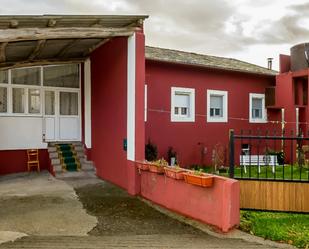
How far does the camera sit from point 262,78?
56.1 ft

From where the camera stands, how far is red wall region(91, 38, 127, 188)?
1024cm

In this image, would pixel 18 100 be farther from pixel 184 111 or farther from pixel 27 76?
pixel 184 111

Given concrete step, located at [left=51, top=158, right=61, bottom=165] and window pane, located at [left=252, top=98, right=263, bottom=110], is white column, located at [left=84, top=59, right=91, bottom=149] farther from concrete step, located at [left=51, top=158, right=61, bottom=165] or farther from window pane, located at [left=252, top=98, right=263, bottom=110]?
window pane, located at [left=252, top=98, right=263, bottom=110]

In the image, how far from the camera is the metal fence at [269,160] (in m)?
7.12

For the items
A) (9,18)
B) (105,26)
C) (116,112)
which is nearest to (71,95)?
(116,112)

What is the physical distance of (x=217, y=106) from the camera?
15.6 m

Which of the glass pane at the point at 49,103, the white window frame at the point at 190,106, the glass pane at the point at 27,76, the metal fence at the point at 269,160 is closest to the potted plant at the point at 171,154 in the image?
the white window frame at the point at 190,106

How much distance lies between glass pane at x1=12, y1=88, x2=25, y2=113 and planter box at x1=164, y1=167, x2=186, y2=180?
23.5 feet

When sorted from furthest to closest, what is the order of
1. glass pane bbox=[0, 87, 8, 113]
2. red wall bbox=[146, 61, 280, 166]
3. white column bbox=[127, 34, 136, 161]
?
red wall bbox=[146, 61, 280, 166] < glass pane bbox=[0, 87, 8, 113] < white column bbox=[127, 34, 136, 161]

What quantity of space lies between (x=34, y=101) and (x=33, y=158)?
2.08 meters

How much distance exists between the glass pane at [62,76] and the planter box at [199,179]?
8035mm

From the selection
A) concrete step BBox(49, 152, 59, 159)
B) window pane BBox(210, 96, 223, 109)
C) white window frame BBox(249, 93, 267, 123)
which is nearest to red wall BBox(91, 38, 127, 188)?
concrete step BBox(49, 152, 59, 159)

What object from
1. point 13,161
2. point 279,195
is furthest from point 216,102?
point 279,195

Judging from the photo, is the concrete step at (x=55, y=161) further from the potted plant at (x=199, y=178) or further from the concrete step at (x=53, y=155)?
the potted plant at (x=199, y=178)
